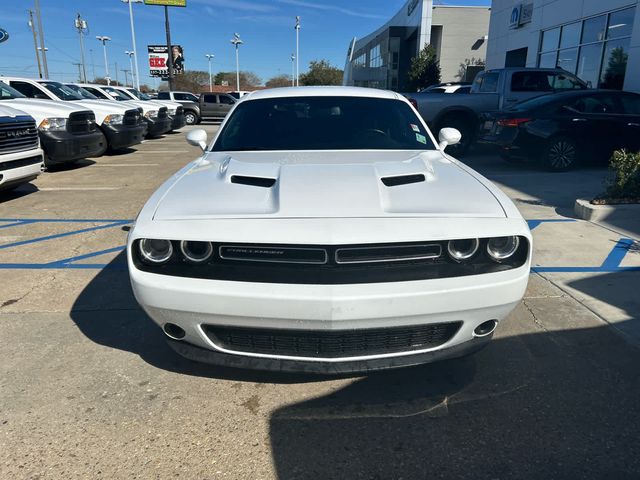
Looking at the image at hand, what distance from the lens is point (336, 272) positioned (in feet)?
7.35

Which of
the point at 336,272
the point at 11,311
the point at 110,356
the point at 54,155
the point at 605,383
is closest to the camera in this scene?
the point at 336,272

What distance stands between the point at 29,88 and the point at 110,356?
11586 mm

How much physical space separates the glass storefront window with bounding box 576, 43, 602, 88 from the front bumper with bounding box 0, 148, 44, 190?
14.8 m

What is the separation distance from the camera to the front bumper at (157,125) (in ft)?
52.9

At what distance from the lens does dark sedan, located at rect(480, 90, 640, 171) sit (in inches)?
360

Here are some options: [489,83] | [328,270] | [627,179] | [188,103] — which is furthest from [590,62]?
[188,103]

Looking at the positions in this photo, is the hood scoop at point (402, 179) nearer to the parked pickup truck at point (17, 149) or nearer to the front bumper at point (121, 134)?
the parked pickup truck at point (17, 149)

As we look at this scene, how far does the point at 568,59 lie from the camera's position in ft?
52.6

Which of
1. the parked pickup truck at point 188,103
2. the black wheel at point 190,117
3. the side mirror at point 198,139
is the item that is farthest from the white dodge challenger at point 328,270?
the black wheel at point 190,117

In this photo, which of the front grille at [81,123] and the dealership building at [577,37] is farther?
the dealership building at [577,37]

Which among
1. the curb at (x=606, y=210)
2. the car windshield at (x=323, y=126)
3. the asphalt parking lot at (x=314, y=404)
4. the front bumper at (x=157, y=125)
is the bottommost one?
the asphalt parking lot at (x=314, y=404)

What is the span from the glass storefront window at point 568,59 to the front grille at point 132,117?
523 inches

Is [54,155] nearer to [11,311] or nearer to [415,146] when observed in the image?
[11,311]

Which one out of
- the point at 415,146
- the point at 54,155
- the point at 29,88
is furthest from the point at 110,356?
the point at 29,88
